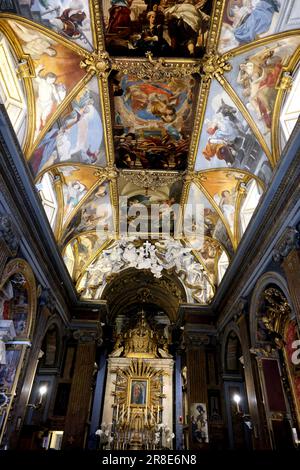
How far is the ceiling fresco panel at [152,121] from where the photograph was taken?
1074 centimetres

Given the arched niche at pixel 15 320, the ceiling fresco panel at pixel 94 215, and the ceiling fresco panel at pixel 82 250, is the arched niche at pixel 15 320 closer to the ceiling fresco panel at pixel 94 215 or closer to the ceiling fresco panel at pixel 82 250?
the ceiling fresco panel at pixel 94 215

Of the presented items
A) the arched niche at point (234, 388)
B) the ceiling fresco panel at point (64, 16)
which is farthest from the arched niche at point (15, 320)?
the arched niche at point (234, 388)

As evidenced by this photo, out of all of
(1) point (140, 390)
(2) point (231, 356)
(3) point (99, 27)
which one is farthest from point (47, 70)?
(1) point (140, 390)

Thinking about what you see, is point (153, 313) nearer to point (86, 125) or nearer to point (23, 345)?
point (23, 345)

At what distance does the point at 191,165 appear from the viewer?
13320 mm

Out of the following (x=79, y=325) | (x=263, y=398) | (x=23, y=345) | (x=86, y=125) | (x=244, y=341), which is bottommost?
(x=263, y=398)

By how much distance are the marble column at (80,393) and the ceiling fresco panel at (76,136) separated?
387 inches

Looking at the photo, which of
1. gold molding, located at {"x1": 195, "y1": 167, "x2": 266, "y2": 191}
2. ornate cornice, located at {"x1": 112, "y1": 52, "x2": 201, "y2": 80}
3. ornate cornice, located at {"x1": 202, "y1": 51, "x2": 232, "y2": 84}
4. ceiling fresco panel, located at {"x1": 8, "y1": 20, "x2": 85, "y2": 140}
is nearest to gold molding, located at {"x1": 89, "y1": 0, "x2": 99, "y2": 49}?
ceiling fresco panel, located at {"x1": 8, "y1": 20, "x2": 85, "y2": 140}

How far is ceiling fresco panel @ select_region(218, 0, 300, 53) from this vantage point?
309 inches

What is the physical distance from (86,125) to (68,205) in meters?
3.92

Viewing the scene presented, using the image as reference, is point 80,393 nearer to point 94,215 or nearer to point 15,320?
point 15,320

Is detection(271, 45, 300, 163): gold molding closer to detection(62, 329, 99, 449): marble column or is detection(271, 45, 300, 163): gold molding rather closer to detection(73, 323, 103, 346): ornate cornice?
detection(73, 323, 103, 346): ornate cornice

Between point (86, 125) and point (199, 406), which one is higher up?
point (86, 125)
